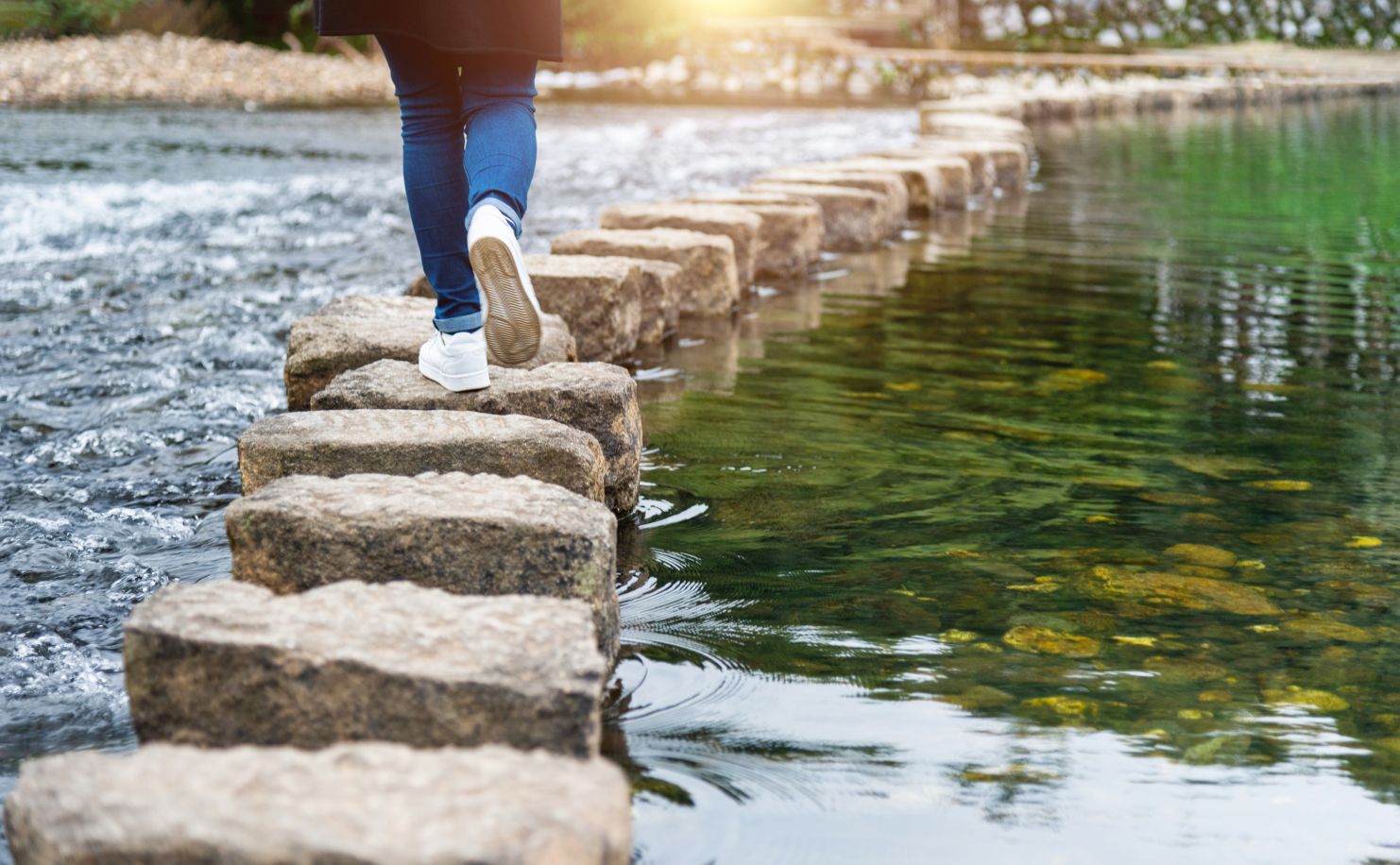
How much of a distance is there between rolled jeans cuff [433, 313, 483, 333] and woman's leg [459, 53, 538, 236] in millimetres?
239

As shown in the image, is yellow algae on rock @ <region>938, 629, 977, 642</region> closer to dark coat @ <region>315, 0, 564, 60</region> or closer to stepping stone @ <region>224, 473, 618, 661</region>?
stepping stone @ <region>224, 473, 618, 661</region>

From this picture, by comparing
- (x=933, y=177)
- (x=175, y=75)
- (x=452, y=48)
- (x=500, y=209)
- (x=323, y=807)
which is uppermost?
(x=175, y=75)

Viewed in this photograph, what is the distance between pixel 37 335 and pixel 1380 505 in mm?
3724

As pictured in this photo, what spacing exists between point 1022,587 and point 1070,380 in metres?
1.67

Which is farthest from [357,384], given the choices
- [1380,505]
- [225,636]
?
[1380,505]

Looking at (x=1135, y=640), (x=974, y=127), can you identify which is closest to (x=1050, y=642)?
(x=1135, y=640)

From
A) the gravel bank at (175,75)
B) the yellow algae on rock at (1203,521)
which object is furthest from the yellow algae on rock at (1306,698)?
the gravel bank at (175,75)

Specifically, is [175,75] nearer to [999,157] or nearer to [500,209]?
[999,157]

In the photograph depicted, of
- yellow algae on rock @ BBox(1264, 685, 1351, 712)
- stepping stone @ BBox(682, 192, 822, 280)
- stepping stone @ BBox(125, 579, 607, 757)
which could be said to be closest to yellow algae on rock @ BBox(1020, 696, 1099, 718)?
yellow algae on rock @ BBox(1264, 685, 1351, 712)

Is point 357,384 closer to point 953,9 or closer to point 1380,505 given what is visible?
point 1380,505

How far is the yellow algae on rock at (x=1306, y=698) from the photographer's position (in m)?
2.07

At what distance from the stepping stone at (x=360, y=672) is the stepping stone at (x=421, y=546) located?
268 millimetres

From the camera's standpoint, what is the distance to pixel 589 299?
415cm

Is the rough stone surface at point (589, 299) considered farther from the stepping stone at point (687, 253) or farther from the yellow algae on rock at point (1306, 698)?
the yellow algae on rock at point (1306, 698)
